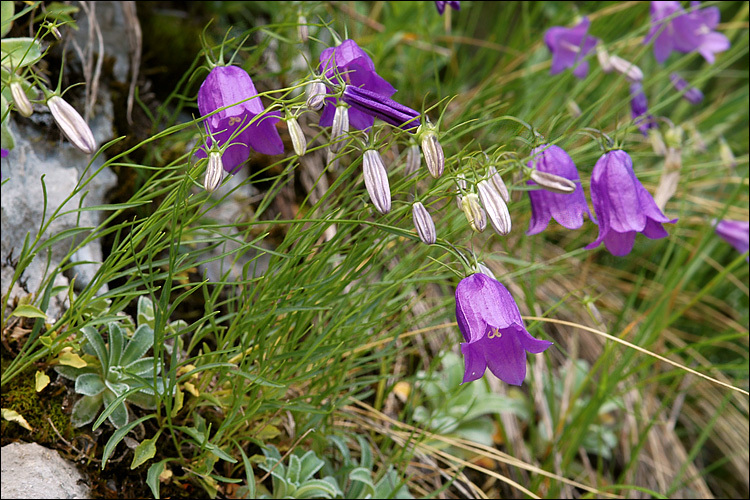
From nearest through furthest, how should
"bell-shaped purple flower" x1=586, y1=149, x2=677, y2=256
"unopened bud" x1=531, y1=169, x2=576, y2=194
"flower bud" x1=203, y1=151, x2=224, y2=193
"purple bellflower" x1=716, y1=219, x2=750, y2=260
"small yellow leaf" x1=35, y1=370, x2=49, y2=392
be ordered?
"flower bud" x1=203, y1=151, x2=224, y2=193 → "unopened bud" x1=531, y1=169, x2=576, y2=194 → "small yellow leaf" x1=35, y1=370, x2=49, y2=392 → "bell-shaped purple flower" x1=586, y1=149, x2=677, y2=256 → "purple bellflower" x1=716, y1=219, x2=750, y2=260

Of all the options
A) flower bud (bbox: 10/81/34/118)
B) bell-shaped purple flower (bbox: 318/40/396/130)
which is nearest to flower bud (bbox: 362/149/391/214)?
bell-shaped purple flower (bbox: 318/40/396/130)

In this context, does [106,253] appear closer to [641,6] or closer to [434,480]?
[434,480]

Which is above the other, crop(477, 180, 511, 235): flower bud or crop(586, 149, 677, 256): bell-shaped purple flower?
crop(477, 180, 511, 235): flower bud

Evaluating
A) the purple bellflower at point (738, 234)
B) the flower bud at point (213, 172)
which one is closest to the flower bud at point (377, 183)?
the flower bud at point (213, 172)

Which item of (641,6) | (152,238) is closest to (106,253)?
(152,238)

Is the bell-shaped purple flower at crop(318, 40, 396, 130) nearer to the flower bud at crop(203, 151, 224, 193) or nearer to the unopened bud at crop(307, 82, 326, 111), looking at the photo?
the unopened bud at crop(307, 82, 326, 111)

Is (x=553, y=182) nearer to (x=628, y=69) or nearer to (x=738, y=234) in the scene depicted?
(x=628, y=69)

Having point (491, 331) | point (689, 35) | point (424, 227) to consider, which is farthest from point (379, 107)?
point (689, 35)
